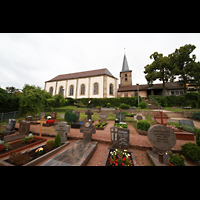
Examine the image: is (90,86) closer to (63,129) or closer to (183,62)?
(63,129)

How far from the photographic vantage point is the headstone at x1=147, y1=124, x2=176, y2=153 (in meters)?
2.99

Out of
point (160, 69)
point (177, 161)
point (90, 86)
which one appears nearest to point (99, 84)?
point (90, 86)

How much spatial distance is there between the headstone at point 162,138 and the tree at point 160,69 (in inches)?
814

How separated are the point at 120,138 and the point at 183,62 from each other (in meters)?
25.4

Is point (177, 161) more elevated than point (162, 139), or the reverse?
point (162, 139)

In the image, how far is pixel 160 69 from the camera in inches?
782

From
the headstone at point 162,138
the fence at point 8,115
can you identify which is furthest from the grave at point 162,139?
the fence at point 8,115

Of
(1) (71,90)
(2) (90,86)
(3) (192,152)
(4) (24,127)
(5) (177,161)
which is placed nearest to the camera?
(5) (177,161)

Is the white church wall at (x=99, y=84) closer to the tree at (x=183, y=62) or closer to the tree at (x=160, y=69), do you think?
the tree at (x=160, y=69)

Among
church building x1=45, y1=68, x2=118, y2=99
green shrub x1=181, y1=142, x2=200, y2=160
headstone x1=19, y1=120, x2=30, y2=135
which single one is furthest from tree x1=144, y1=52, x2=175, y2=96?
headstone x1=19, y1=120, x2=30, y2=135

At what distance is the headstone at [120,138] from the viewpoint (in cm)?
388

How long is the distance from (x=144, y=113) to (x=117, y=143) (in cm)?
943

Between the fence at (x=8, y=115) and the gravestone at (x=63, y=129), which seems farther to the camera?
the fence at (x=8, y=115)
